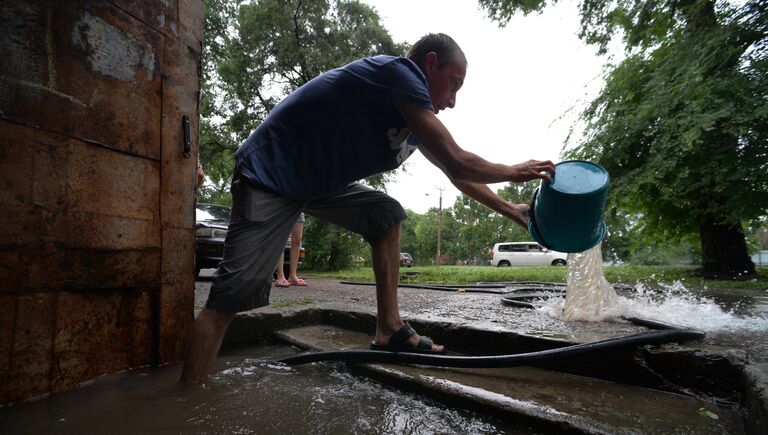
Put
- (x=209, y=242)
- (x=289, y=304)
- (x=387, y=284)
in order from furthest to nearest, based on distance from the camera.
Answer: (x=209, y=242) → (x=289, y=304) → (x=387, y=284)

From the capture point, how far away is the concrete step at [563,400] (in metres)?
1.18

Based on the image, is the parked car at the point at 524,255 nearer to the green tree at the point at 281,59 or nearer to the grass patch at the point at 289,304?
the green tree at the point at 281,59

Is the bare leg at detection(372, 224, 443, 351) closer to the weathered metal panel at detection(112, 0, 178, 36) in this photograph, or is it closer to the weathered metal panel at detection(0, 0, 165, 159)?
the weathered metal panel at detection(0, 0, 165, 159)

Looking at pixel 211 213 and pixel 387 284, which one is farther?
pixel 211 213

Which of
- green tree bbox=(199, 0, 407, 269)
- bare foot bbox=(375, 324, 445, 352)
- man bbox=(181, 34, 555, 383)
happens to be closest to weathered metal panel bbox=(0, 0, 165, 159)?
man bbox=(181, 34, 555, 383)

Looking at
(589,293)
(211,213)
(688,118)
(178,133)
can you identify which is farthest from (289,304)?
(688,118)

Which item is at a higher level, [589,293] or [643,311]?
[589,293]

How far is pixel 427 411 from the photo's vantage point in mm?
1436

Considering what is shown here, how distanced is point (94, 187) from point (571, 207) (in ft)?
Result: 7.26

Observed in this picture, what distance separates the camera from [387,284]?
80.8 inches

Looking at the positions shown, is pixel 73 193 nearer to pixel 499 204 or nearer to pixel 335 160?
pixel 335 160

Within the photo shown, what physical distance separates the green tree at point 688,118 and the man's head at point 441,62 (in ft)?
20.0

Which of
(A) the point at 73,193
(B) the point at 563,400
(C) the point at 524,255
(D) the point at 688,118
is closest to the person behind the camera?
(B) the point at 563,400

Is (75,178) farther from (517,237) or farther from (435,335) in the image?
(517,237)
